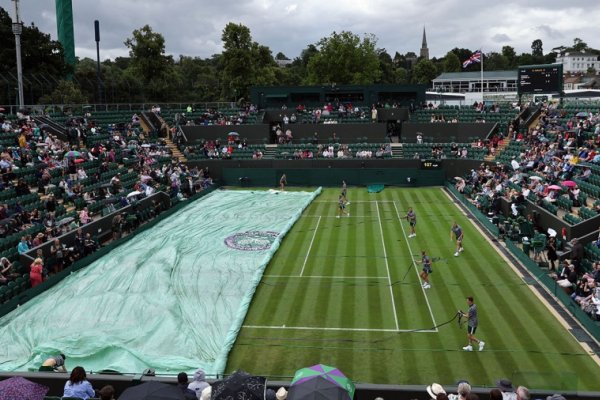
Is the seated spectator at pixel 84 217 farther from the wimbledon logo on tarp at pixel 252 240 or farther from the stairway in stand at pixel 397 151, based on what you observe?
the stairway in stand at pixel 397 151

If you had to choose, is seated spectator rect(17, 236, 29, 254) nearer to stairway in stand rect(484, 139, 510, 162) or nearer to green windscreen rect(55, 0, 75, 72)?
→ stairway in stand rect(484, 139, 510, 162)

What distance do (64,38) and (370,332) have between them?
81.3m

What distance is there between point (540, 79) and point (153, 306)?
1805 inches

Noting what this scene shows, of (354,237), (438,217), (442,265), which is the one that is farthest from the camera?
(438,217)

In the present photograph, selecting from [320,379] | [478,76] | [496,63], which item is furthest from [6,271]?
[496,63]

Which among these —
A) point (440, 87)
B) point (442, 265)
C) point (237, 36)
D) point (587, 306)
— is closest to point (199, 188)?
point (442, 265)

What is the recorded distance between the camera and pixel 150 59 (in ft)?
238

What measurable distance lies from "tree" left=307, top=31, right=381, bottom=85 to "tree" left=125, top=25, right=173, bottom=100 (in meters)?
34.7

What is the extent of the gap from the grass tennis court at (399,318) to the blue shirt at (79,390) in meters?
5.50

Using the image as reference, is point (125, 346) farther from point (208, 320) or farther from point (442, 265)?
point (442, 265)

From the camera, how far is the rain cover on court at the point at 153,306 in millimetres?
16125

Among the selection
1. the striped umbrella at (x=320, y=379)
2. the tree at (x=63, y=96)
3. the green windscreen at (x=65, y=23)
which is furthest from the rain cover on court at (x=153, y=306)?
the green windscreen at (x=65, y=23)

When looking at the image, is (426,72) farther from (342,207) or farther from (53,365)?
(53,365)

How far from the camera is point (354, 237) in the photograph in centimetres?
3058
